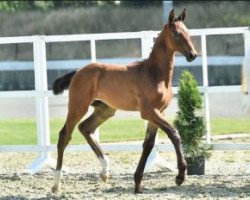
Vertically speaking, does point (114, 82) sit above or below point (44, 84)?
above

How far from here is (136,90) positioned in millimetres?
9000

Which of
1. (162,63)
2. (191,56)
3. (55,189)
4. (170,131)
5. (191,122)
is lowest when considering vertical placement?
(55,189)

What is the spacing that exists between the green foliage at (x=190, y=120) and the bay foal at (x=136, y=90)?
103 centimetres

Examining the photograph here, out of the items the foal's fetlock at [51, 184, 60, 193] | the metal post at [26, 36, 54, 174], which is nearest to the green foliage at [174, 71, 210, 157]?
A: the foal's fetlock at [51, 184, 60, 193]

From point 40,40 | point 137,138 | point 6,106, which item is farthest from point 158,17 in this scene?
point 40,40

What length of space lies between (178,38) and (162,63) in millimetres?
373

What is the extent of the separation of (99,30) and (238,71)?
8912 mm

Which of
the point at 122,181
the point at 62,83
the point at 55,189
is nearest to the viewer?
the point at 55,189

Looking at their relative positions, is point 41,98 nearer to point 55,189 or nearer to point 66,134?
point 66,134

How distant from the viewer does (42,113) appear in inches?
Answer: 441

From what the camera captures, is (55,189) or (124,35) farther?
(124,35)

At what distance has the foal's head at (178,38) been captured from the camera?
28.6ft

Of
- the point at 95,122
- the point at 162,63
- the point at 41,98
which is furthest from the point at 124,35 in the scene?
the point at 162,63

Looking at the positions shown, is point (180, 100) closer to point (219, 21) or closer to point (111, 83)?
point (111, 83)
